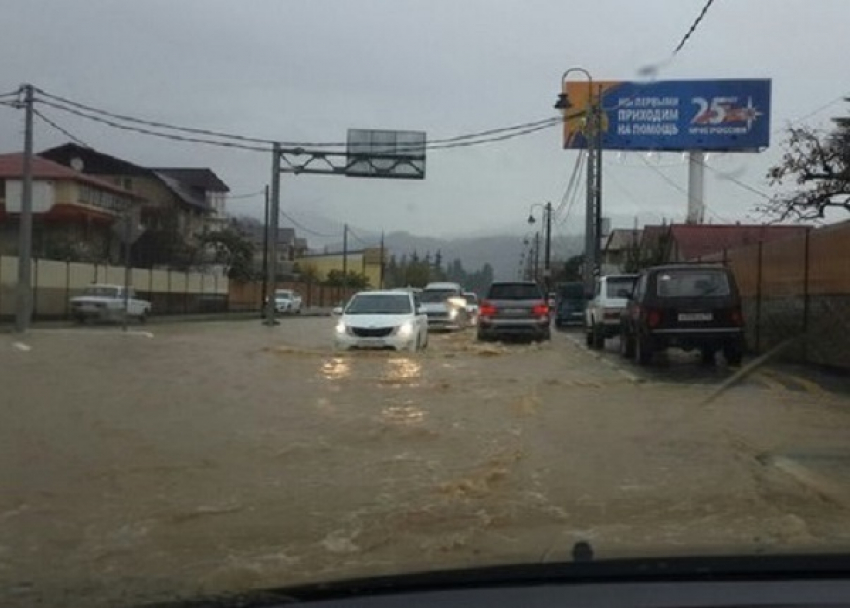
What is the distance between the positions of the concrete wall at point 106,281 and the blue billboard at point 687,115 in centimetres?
2011

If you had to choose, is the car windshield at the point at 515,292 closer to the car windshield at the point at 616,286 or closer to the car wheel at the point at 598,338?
the car wheel at the point at 598,338

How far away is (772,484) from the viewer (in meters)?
8.69

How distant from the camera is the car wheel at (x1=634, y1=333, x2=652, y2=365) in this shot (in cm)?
1873

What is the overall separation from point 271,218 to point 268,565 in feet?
125

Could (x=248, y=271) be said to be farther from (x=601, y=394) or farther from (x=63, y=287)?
(x=601, y=394)

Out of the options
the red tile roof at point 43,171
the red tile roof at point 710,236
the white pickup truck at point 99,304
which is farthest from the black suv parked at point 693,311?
the red tile roof at point 43,171

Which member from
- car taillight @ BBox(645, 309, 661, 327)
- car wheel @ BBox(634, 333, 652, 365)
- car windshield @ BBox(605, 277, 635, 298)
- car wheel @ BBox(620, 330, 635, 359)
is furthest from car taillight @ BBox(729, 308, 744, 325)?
car windshield @ BBox(605, 277, 635, 298)

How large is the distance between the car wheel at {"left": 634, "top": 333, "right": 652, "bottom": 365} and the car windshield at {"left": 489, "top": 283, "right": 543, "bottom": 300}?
9.75 metres

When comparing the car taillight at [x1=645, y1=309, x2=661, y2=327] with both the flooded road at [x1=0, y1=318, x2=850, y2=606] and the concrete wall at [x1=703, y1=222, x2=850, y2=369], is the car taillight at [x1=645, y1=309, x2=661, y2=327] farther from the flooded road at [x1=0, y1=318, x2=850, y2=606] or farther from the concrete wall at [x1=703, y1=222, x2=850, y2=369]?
the concrete wall at [x1=703, y1=222, x2=850, y2=369]

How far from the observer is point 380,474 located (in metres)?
9.20

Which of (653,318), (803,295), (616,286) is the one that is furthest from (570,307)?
(653,318)

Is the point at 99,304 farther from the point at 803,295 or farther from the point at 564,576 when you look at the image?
the point at 564,576

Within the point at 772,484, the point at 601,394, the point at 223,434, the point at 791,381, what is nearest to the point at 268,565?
the point at 772,484

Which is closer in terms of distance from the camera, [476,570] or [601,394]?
[476,570]
